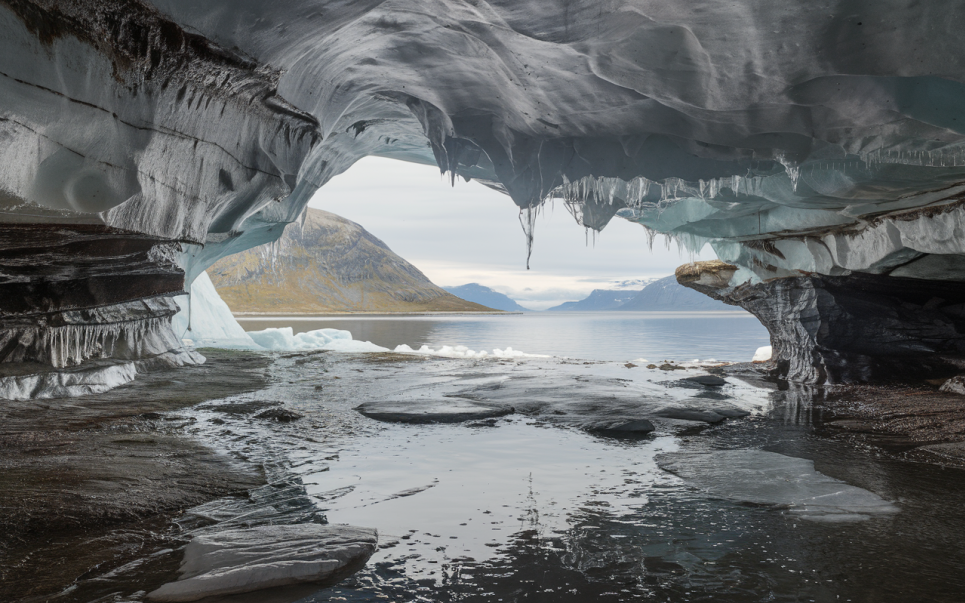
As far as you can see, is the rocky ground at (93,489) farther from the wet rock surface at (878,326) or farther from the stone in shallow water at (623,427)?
the wet rock surface at (878,326)

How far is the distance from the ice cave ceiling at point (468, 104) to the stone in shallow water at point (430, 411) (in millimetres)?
3375

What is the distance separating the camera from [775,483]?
5578 millimetres

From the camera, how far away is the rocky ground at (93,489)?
3.58 metres

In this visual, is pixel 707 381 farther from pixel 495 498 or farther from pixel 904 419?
pixel 495 498

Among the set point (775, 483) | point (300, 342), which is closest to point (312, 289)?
point (300, 342)

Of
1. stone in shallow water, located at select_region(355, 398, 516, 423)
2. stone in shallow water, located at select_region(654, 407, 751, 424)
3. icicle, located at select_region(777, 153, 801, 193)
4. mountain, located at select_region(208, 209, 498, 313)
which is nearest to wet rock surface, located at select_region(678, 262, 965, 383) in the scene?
stone in shallow water, located at select_region(654, 407, 751, 424)

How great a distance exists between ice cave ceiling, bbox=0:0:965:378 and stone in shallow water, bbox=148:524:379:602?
12.3 feet

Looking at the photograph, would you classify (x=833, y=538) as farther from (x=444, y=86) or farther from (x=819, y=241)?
(x=819, y=241)

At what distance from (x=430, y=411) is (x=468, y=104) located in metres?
4.49

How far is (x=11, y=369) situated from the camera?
10031mm

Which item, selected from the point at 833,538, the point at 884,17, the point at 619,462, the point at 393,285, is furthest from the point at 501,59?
the point at 393,285

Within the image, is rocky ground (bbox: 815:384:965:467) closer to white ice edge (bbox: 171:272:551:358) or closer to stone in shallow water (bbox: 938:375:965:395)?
stone in shallow water (bbox: 938:375:965:395)

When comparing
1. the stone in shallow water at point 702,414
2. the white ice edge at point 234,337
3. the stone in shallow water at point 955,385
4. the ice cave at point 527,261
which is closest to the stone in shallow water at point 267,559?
the ice cave at point 527,261

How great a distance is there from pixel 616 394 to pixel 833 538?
7.16 m
